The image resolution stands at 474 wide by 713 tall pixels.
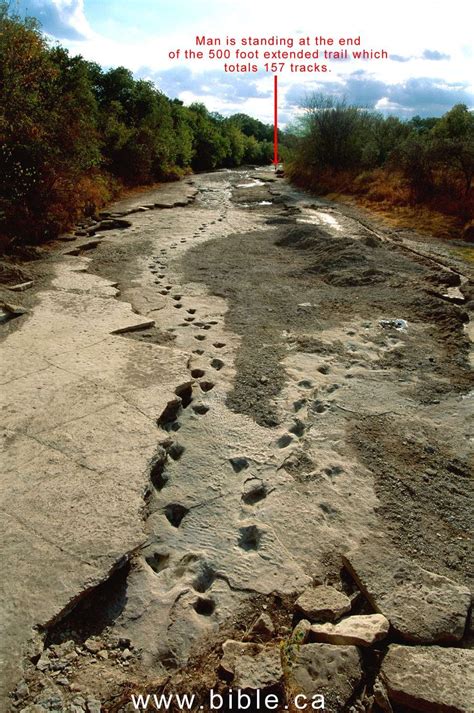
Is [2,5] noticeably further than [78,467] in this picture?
Yes

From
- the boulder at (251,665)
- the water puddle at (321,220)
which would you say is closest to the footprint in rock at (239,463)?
the boulder at (251,665)

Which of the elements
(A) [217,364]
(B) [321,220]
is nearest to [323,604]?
(A) [217,364]

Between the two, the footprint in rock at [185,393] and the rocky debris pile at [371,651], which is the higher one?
the footprint in rock at [185,393]

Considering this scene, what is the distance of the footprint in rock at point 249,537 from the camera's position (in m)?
2.54

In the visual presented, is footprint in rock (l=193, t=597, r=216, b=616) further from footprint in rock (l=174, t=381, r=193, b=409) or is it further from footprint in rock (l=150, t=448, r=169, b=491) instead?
footprint in rock (l=174, t=381, r=193, b=409)

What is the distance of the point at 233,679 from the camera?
1854mm

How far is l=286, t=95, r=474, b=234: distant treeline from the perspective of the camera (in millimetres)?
11430

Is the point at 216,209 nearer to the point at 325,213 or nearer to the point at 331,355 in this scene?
the point at 325,213

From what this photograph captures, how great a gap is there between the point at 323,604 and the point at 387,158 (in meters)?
15.6

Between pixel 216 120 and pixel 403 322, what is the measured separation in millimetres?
32526

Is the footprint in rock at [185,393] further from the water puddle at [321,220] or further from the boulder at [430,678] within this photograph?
the water puddle at [321,220]

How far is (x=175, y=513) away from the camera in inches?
108

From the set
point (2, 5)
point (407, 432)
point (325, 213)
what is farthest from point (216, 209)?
point (407, 432)

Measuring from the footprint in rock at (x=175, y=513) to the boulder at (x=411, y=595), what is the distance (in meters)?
0.84
